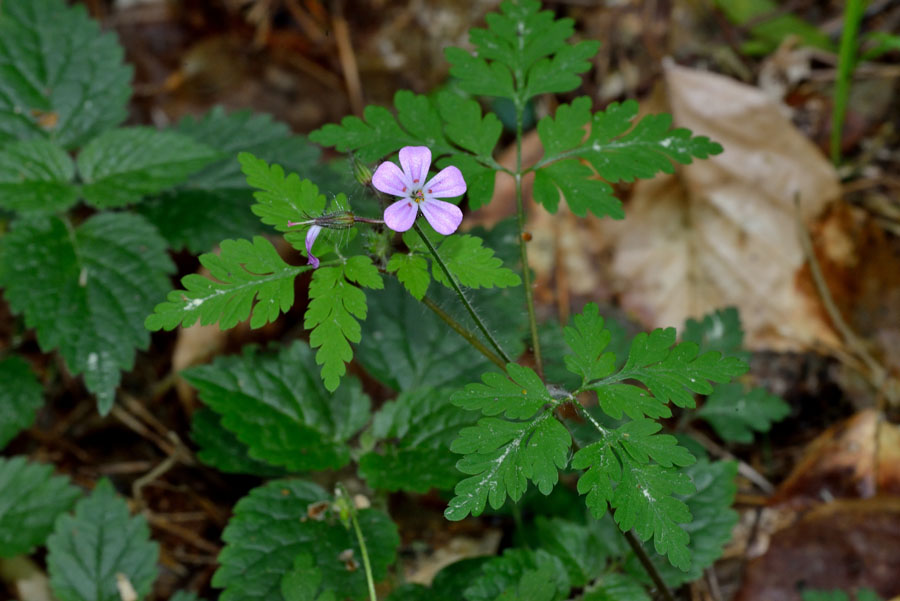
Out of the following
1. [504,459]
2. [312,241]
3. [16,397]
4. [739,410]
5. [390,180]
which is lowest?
[739,410]

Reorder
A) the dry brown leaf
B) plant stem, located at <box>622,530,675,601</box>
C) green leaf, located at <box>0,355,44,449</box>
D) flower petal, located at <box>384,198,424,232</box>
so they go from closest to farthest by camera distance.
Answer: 1. flower petal, located at <box>384,198,424,232</box>
2. plant stem, located at <box>622,530,675,601</box>
3. green leaf, located at <box>0,355,44,449</box>
4. the dry brown leaf

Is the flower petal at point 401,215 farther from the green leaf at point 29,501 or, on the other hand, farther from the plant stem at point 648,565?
the green leaf at point 29,501

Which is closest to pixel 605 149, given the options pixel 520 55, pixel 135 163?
pixel 520 55

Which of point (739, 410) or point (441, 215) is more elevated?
point (441, 215)

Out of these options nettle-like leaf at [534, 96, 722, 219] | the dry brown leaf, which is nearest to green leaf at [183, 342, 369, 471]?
nettle-like leaf at [534, 96, 722, 219]

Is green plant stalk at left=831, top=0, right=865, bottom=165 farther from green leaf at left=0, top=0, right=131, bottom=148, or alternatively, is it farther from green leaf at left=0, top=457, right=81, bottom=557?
green leaf at left=0, top=457, right=81, bottom=557

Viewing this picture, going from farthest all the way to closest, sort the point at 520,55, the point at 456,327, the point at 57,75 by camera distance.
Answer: the point at 57,75 → the point at 520,55 → the point at 456,327

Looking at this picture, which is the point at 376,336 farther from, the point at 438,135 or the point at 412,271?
the point at 412,271
